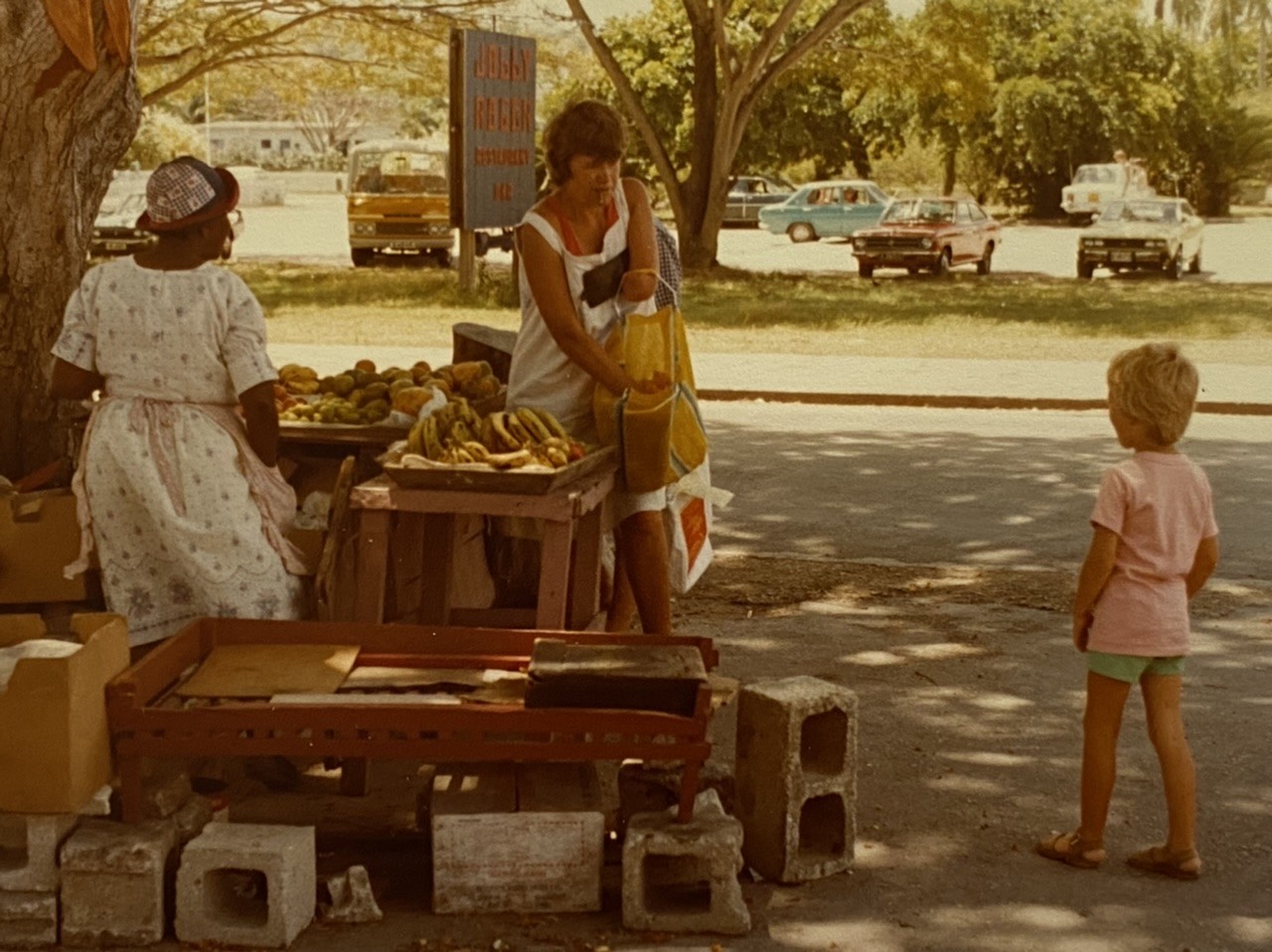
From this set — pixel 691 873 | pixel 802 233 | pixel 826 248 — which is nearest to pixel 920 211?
pixel 826 248

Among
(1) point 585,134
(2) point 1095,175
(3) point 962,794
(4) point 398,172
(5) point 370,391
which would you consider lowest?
(3) point 962,794

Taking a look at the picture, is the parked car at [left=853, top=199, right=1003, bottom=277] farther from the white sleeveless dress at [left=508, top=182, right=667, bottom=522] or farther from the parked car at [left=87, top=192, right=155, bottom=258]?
the white sleeveless dress at [left=508, top=182, right=667, bottom=522]

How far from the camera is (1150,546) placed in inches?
208

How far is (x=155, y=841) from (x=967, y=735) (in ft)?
9.81

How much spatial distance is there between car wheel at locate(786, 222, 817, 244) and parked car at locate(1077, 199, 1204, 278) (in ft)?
50.8

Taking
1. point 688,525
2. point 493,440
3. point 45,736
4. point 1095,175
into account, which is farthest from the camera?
point 1095,175

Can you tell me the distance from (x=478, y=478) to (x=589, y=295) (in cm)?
94

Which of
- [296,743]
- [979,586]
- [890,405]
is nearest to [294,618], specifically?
[296,743]

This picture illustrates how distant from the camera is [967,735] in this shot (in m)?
6.73

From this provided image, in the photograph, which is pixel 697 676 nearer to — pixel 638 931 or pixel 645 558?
pixel 638 931

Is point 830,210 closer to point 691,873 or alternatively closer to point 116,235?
point 116,235

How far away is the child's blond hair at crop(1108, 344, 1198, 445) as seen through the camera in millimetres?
5203

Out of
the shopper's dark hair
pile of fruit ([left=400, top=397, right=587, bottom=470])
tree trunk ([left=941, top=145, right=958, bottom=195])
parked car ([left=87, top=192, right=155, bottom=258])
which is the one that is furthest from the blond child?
tree trunk ([left=941, top=145, right=958, bottom=195])

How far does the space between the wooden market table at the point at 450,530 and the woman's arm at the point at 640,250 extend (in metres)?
0.55
